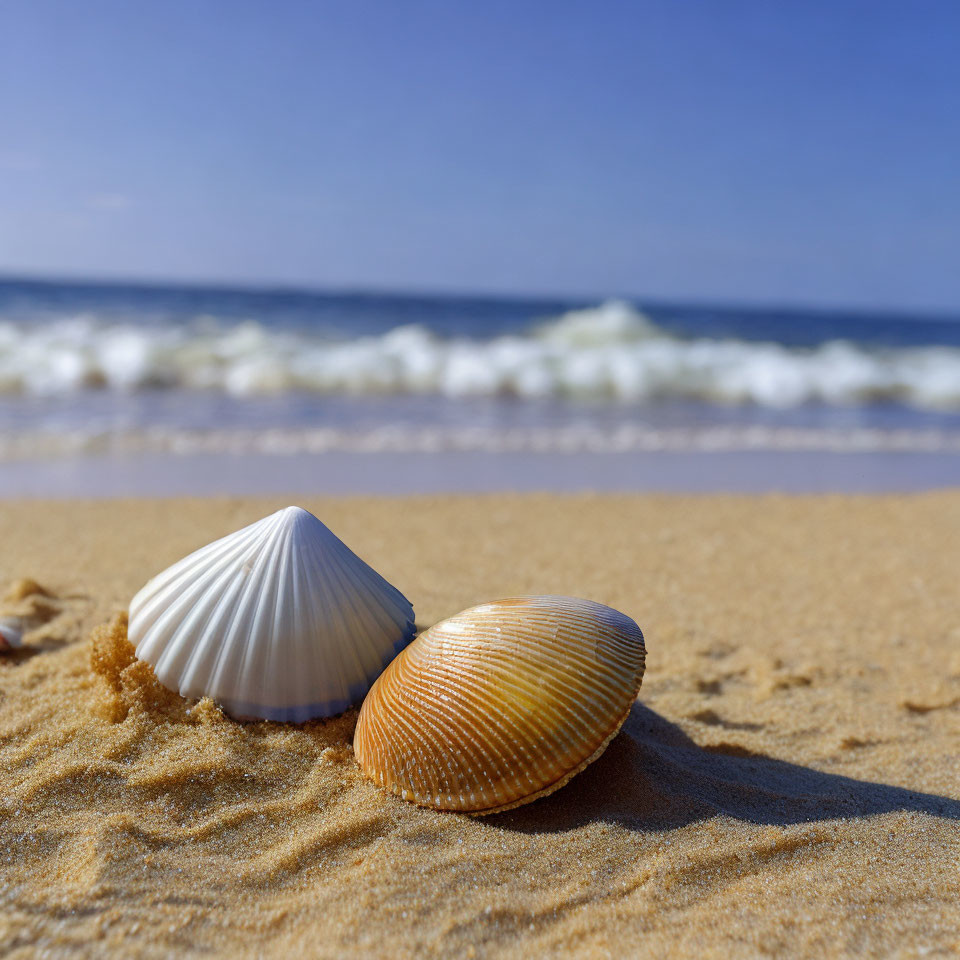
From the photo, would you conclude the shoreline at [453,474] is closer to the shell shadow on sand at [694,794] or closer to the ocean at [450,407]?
the ocean at [450,407]

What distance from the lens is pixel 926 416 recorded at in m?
14.0

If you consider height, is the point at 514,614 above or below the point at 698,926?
above

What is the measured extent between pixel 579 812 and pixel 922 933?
0.80 m

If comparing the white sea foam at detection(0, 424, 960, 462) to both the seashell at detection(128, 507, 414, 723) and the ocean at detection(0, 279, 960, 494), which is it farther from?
the seashell at detection(128, 507, 414, 723)

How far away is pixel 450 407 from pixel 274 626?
10.1 meters

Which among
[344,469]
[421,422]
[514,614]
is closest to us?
[514,614]

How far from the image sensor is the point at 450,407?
40.4 ft

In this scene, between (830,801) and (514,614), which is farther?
(830,801)

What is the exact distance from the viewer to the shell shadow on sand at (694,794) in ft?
7.11

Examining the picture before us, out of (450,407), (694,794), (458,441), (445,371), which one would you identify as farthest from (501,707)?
(445,371)

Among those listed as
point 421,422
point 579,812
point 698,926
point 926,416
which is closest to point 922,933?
point 698,926

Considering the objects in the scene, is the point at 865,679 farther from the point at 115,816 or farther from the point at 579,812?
the point at 115,816

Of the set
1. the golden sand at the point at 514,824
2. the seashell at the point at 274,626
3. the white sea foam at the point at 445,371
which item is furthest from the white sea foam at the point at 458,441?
the seashell at the point at 274,626

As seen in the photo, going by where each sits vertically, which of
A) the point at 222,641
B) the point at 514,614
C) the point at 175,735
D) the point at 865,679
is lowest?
the point at 865,679
